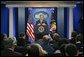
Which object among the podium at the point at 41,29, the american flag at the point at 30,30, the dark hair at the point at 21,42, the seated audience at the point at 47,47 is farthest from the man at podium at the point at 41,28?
the dark hair at the point at 21,42

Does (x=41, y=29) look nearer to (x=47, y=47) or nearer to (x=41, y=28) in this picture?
(x=41, y=28)

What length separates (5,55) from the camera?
2.80m

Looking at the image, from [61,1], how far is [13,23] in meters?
3.37

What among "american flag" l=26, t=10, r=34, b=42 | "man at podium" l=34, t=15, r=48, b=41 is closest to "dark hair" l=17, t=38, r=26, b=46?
"american flag" l=26, t=10, r=34, b=42

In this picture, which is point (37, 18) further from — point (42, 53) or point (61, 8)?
point (42, 53)

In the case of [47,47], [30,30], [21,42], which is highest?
[21,42]

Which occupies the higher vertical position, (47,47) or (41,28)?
(47,47)

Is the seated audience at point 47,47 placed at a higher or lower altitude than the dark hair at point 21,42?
lower

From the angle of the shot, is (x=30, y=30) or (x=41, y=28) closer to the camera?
(x=30, y=30)

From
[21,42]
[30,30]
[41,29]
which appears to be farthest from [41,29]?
[21,42]

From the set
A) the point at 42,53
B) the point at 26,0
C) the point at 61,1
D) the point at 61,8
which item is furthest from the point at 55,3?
the point at 42,53

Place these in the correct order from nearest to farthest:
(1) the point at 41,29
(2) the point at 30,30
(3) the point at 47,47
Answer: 1. (3) the point at 47,47
2. (2) the point at 30,30
3. (1) the point at 41,29

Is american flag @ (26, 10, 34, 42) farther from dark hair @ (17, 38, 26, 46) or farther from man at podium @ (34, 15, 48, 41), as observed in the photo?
dark hair @ (17, 38, 26, 46)

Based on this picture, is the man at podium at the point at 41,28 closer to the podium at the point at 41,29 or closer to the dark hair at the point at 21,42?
the podium at the point at 41,29
